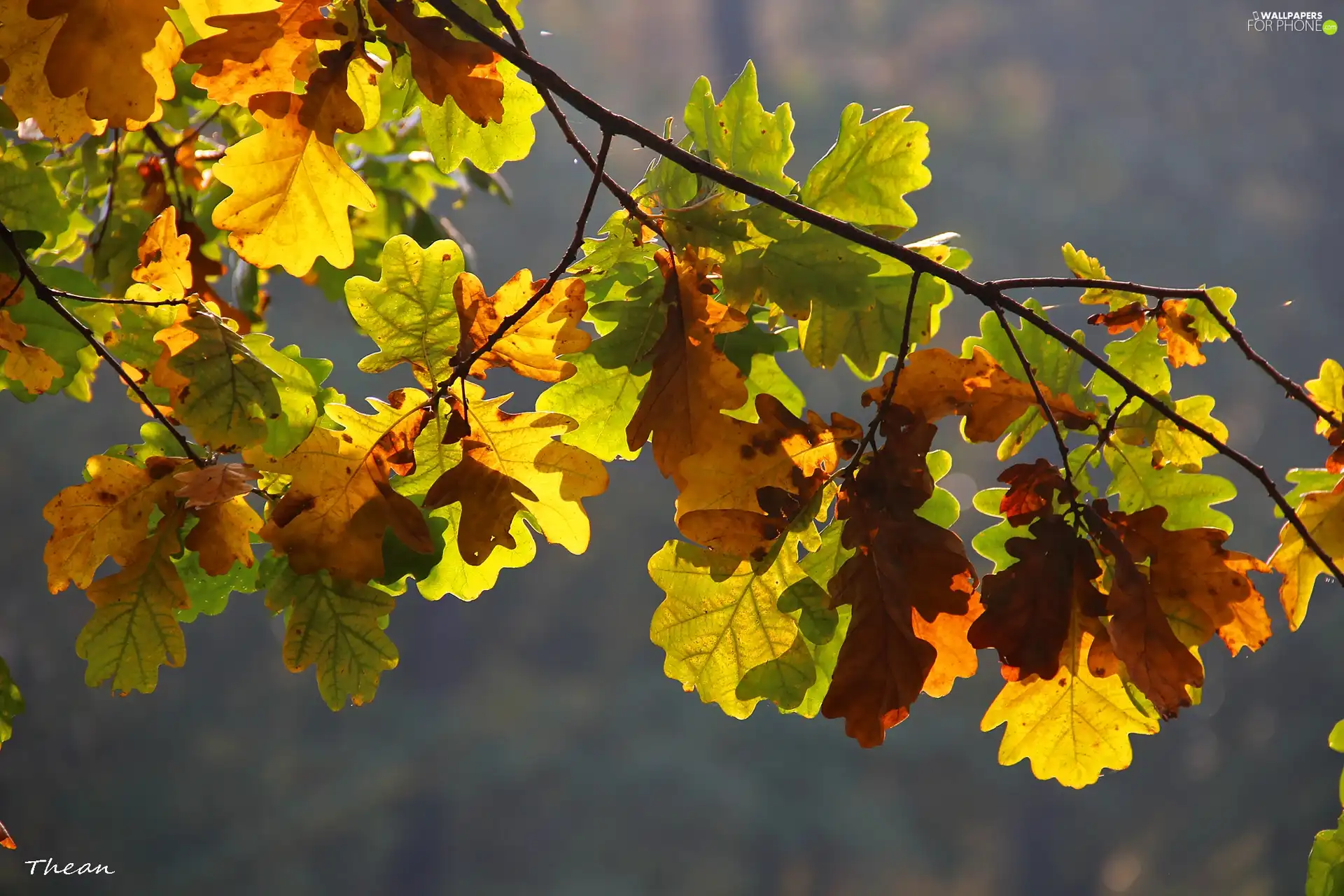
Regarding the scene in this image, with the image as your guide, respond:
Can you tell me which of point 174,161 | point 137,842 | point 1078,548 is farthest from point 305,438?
point 137,842

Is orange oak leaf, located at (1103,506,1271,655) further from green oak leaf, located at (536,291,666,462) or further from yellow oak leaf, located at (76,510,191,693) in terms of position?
yellow oak leaf, located at (76,510,191,693)

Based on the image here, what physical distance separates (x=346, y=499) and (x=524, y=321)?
0.15 m

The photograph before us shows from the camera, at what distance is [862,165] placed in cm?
68

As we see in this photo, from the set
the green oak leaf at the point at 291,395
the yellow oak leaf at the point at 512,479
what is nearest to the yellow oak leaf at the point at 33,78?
the green oak leaf at the point at 291,395

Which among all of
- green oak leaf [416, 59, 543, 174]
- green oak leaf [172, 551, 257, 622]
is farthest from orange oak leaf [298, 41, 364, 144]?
green oak leaf [172, 551, 257, 622]

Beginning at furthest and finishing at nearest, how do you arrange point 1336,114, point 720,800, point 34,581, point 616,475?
point 1336,114 < point 616,475 < point 720,800 < point 34,581

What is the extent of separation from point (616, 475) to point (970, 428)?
10.9m

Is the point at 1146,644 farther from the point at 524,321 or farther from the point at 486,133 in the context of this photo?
the point at 486,133

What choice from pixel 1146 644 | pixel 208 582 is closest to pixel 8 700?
pixel 208 582

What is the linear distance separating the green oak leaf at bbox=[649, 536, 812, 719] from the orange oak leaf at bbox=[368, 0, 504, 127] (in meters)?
0.29

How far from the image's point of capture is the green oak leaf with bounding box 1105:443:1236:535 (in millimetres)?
672

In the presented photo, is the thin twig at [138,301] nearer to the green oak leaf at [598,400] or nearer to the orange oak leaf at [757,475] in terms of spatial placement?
the green oak leaf at [598,400]

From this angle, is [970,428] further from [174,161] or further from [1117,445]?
[174,161]

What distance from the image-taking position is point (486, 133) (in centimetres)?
69
